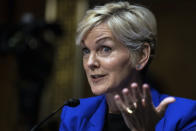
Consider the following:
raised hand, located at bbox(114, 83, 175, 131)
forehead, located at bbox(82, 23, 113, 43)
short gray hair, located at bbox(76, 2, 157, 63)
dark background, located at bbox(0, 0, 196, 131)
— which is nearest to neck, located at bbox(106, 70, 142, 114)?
short gray hair, located at bbox(76, 2, 157, 63)

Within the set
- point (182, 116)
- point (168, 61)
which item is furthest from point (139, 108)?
point (168, 61)

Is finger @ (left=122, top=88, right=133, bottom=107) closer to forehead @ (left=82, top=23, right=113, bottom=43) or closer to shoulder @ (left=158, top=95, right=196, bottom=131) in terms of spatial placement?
shoulder @ (left=158, top=95, right=196, bottom=131)

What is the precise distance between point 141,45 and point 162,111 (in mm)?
537

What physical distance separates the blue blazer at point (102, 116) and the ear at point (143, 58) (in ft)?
0.52

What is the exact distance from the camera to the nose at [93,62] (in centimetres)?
190

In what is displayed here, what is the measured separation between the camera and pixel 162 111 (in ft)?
4.89

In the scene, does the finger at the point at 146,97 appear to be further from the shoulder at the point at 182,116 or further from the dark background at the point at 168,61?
the dark background at the point at 168,61

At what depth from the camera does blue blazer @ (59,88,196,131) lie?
1.81 m

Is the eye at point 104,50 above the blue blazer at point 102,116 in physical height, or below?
above

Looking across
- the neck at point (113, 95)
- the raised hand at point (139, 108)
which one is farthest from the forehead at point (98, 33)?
the raised hand at point (139, 108)

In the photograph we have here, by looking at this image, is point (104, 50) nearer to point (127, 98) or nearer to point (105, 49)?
point (105, 49)

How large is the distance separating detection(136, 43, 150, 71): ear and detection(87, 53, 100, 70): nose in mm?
215

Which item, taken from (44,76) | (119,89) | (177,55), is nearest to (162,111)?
(119,89)

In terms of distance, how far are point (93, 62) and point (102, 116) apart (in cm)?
32
